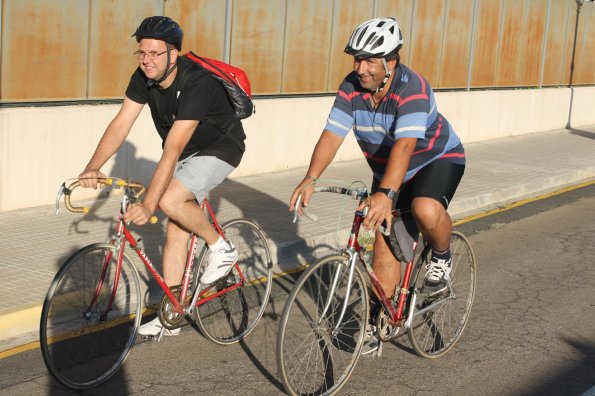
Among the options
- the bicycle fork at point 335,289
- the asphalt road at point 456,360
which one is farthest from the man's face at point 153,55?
the asphalt road at point 456,360

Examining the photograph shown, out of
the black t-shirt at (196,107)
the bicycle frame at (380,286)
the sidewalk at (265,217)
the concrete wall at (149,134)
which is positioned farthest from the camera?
the concrete wall at (149,134)

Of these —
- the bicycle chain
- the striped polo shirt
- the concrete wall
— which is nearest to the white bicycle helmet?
the striped polo shirt

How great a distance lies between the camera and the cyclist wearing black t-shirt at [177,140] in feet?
18.1

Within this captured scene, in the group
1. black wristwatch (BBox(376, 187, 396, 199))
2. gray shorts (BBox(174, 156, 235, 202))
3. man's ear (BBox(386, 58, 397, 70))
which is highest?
man's ear (BBox(386, 58, 397, 70))

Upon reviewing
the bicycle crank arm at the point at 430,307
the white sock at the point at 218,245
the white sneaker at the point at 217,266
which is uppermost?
the white sock at the point at 218,245

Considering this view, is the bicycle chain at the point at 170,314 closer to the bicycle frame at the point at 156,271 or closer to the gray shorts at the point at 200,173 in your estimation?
the bicycle frame at the point at 156,271

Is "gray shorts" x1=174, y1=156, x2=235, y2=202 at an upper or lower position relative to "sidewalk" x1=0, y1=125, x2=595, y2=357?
upper

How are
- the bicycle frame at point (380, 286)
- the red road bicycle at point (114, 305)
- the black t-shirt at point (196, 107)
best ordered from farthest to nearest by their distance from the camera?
the black t-shirt at point (196, 107) → the bicycle frame at point (380, 286) → the red road bicycle at point (114, 305)

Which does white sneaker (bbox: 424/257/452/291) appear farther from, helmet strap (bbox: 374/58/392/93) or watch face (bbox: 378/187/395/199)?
helmet strap (bbox: 374/58/392/93)

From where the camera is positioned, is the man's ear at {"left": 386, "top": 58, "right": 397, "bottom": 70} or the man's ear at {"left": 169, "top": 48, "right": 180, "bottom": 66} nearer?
the man's ear at {"left": 386, "top": 58, "right": 397, "bottom": 70}

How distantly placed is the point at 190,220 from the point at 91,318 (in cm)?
83

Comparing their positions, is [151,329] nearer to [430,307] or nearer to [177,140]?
[177,140]

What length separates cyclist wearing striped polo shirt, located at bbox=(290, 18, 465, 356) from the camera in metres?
5.38

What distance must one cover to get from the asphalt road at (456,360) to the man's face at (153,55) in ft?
5.67
